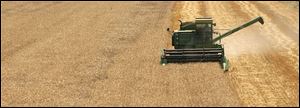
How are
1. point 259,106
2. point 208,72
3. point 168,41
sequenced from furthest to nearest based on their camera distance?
point 168,41 → point 208,72 → point 259,106

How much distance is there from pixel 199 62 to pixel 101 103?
19.8 ft

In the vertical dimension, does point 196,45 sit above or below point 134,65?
above

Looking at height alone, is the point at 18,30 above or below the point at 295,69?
above

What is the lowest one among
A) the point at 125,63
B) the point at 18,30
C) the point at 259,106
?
the point at 259,106

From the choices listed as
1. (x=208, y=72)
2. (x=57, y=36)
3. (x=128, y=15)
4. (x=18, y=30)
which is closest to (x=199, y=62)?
(x=208, y=72)

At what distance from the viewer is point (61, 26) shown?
33.5 metres

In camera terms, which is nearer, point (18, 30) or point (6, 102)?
point (6, 102)

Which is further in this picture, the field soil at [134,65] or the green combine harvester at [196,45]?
the green combine harvester at [196,45]

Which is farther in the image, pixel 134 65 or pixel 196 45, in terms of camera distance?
pixel 196 45

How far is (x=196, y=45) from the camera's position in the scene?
21344 millimetres

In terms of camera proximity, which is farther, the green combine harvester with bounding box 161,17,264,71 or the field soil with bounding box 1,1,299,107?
the green combine harvester with bounding box 161,17,264,71

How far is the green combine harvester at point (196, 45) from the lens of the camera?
67.5 ft

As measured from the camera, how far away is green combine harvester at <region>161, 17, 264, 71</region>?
810 inches

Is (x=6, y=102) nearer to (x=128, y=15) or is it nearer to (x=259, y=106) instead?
(x=259, y=106)
